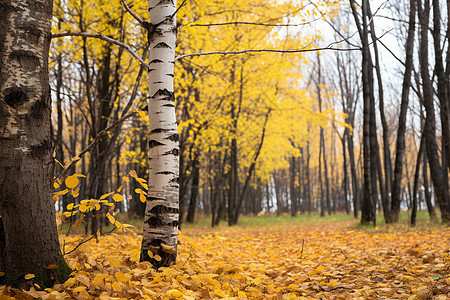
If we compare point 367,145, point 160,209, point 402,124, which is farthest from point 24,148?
point 402,124

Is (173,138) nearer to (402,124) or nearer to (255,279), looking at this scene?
(255,279)

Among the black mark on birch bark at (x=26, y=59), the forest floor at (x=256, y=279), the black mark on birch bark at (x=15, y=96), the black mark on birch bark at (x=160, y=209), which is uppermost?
the black mark on birch bark at (x=26, y=59)

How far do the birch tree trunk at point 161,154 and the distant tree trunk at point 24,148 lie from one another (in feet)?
2.65

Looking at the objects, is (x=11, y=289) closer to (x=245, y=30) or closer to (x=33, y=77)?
(x=33, y=77)

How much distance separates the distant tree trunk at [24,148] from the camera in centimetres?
187

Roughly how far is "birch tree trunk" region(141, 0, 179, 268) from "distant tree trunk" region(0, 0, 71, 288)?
81cm

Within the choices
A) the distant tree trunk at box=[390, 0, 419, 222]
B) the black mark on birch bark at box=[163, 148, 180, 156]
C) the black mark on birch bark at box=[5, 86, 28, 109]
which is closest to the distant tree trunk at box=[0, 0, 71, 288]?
the black mark on birch bark at box=[5, 86, 28, 109]

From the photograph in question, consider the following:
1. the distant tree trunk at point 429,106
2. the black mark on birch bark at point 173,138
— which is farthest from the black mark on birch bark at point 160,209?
the distant tree trunk at point 429,106

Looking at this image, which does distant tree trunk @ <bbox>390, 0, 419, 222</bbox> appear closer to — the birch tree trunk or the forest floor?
the forest floor

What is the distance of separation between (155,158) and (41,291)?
1.25 metres

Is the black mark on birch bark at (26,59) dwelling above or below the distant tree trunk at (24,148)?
above

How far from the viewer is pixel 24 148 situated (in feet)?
6.22

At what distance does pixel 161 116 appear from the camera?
8.91 ft

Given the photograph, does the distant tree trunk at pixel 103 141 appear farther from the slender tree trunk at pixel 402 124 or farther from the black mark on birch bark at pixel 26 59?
the slender tree trunk at pixel 402 124
